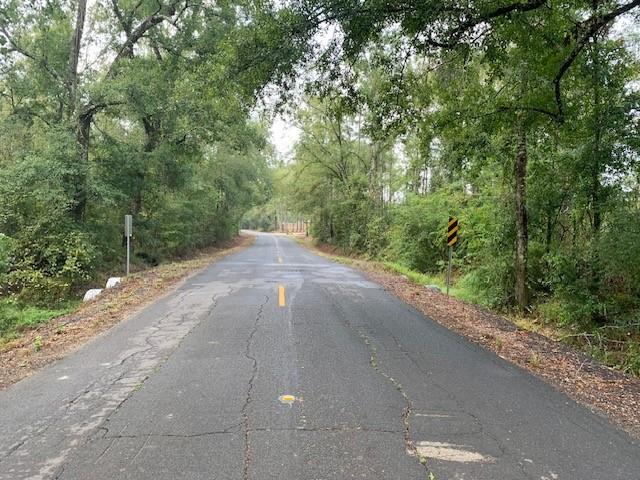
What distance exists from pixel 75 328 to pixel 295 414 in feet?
19.6

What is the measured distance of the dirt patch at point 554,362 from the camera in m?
5.09

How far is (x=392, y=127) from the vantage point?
9.95m

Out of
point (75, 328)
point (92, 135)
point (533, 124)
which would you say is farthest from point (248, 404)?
point (92, 135)

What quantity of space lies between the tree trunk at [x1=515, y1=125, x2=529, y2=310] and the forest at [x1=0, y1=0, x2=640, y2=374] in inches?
2.1

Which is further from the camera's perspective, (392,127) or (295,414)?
(392,127)


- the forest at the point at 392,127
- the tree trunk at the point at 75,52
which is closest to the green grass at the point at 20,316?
the forest at the point at 392,127

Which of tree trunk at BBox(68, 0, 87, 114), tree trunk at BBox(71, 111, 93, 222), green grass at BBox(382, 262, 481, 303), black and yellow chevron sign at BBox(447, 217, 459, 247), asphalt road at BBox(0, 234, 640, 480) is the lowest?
green grass at BBox(382, 262, 481, 303)

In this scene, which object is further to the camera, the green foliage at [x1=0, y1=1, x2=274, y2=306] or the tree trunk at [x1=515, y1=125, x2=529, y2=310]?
the green foliage at [x1=0, y1=1, x2=274, y2=306]

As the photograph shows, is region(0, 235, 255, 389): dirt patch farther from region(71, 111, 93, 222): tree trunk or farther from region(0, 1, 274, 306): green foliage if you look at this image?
region(71, 111, 93, 222): tree trunk

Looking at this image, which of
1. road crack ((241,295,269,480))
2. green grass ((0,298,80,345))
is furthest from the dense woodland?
green grass ((0,298,80,345))

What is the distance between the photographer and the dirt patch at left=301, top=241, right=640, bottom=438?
5.09 metres

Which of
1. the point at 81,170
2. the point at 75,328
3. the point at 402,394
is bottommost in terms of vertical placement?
the point at 75,328

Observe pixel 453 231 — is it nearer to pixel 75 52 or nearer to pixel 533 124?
pixel 533 124

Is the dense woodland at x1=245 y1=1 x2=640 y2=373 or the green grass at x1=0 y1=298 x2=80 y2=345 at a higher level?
the dense woodland at x1=245 y1=1 x2=640 y2=373
